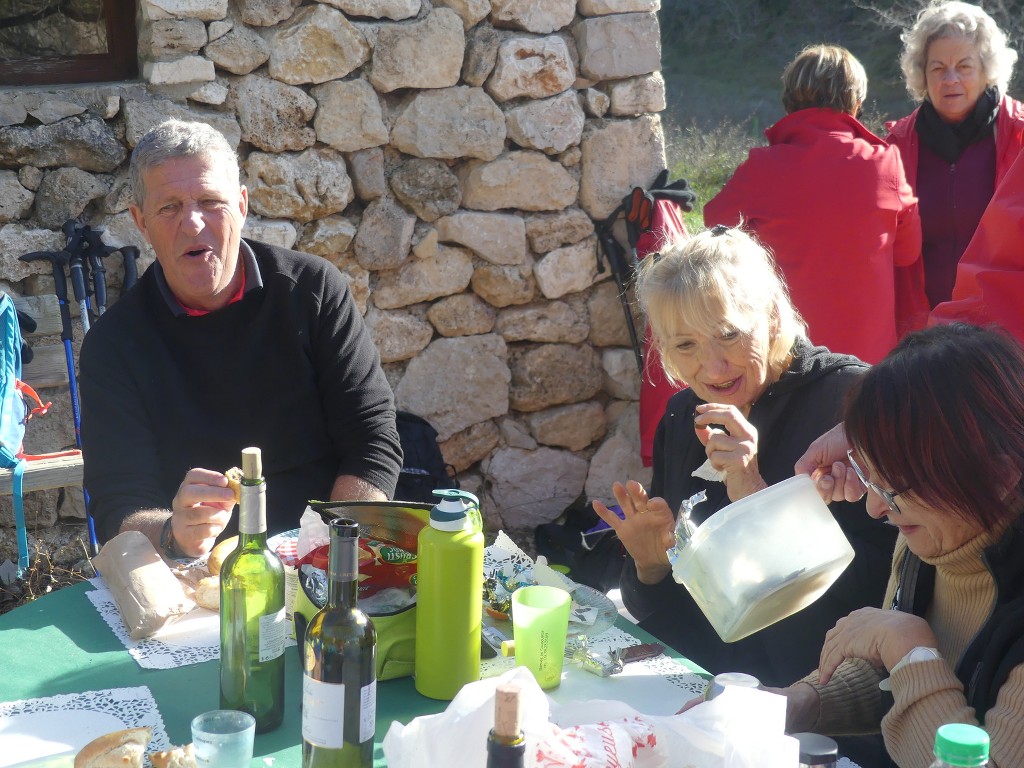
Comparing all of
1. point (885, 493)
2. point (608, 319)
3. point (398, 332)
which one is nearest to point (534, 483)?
point (608, 319)

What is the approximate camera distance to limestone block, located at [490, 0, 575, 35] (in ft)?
11.6

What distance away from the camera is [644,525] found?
1.87m

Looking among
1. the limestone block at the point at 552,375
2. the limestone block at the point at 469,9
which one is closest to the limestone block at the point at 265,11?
the limestone block at the point at 469,9

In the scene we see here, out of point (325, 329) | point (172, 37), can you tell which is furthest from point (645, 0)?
point (325, 329)

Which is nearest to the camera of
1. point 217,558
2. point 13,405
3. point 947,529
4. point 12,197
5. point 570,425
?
point 947,529

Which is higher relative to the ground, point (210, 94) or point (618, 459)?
point (210, 94)

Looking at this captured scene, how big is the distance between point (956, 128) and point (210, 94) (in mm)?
2422

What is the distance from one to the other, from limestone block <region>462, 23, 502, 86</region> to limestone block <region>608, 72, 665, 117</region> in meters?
0.47

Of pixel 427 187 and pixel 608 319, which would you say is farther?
pixel 608 319

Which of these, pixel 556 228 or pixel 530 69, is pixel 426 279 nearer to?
pixel 556 228

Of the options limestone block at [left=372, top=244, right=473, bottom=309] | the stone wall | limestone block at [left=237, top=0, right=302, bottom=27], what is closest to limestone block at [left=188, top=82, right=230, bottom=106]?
the stone wall

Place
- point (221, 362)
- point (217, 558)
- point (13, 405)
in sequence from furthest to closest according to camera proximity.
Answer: point (13, 405)
point (221, 362)
point (217, 558)

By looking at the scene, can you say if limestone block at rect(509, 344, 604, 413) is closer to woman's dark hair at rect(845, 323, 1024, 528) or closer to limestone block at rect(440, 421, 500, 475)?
limestone block at rect(440, 421, 500, 475)

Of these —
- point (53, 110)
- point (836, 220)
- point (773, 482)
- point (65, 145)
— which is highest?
point (53, 110)
